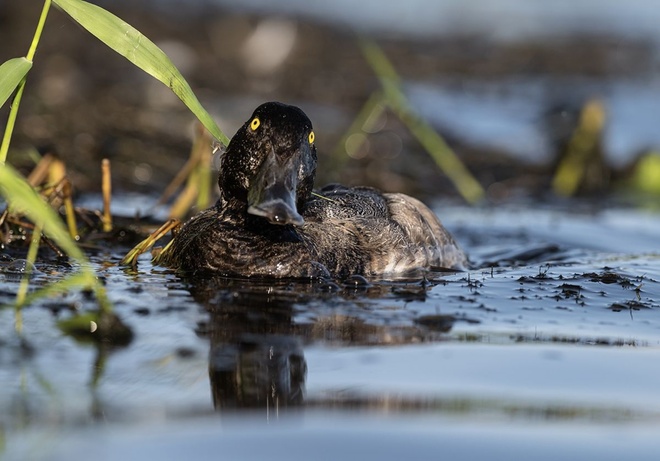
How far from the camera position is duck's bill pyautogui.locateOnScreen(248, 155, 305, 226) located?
17.4ft

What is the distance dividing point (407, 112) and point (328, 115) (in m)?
5.73

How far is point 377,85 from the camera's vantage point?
15.6m

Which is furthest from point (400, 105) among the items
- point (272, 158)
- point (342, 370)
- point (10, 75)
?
point (342, 370)

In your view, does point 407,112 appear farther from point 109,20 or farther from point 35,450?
point 35,450

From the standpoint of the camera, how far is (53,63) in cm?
1343

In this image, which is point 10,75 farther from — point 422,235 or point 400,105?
point 400,105

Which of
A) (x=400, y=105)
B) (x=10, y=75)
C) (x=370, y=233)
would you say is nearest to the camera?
(x=10, y=75)

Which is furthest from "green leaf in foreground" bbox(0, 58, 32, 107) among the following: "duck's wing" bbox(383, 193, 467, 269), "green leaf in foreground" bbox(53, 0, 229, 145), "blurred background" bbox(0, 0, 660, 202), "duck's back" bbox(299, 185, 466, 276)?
"blurred background" bbox(0, 0, 660, 202)

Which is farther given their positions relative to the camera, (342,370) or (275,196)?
(275,196)

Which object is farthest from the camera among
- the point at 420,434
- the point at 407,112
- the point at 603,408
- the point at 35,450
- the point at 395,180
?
the point at 395,180

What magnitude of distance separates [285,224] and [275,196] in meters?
0.26

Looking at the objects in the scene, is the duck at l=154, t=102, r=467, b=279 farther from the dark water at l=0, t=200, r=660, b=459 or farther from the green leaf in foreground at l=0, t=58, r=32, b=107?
the green leaf in foreground at l=0, t=58, r=32, b=107

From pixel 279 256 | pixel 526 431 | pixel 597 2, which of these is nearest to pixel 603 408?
pixel 526 431

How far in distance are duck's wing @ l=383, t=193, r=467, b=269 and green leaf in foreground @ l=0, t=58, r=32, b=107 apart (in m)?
2.52
